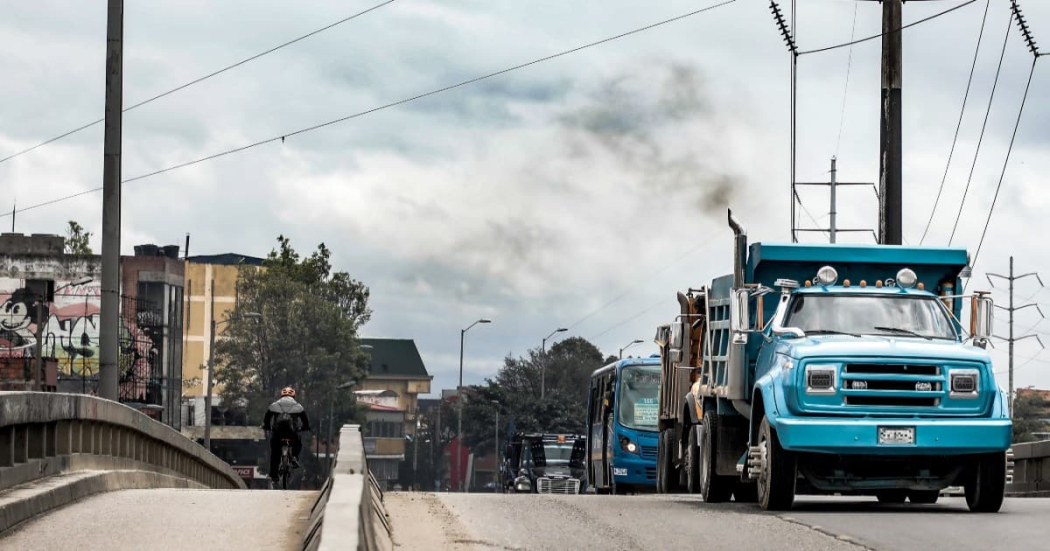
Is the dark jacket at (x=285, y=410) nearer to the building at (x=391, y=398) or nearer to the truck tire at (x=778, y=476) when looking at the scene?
the truck tire at (x=778, y=476)

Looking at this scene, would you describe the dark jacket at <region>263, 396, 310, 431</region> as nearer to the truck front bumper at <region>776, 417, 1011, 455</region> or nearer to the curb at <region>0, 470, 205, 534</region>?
the curb at <region>0, 470, 205, 534</region>

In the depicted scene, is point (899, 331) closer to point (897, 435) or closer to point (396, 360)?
point (897, 435)

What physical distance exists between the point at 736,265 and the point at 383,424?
139 metres

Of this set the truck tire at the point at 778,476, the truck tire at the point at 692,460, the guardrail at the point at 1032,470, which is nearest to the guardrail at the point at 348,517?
the truck tire at the point at 778,476

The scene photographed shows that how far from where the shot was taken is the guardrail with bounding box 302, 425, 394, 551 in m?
7.25

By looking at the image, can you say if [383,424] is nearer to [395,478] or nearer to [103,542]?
[395,478]

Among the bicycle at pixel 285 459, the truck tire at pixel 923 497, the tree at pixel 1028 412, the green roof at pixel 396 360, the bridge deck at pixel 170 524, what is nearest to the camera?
the bridge deck at pixel 170 524

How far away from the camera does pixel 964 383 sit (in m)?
14.6

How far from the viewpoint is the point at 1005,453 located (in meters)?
14.8

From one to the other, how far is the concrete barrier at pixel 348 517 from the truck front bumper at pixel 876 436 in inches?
164

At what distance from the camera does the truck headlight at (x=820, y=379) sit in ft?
47.5

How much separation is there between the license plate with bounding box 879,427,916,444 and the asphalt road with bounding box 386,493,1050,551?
25.8 inches

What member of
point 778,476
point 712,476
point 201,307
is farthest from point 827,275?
point 201,307

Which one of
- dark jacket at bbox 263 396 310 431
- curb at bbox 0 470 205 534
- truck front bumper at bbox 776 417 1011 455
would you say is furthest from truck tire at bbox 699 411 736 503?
dark jacket at bbox 263 396 310 431
